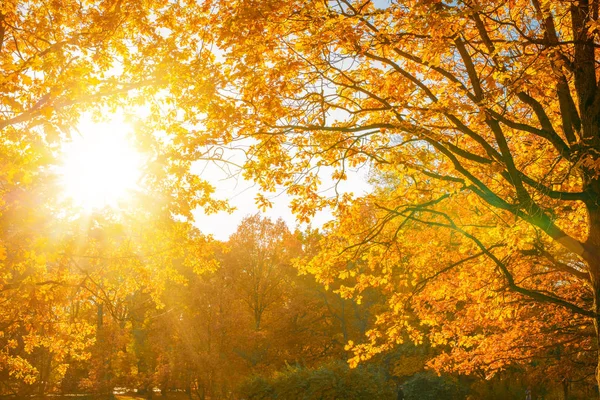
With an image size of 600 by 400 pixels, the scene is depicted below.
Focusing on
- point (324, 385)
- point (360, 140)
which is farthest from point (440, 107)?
point (324, 385)

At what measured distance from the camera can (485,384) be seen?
22.1 metres

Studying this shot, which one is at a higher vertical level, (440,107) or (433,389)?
(440,107)

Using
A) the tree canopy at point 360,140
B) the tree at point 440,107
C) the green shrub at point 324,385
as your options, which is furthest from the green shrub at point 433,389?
the tree at point 440,107

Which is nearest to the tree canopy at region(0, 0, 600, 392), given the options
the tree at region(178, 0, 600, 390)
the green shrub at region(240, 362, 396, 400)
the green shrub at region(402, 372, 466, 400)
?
the tree at region(178, 0, 600, 390)

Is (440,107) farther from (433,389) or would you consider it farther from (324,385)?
(433,389)

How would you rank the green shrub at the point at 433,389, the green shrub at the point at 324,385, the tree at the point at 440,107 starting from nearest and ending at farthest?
the tree at the point at 440,107
the green shrub at the point at 324,385
the green shrub at the point at 433,389

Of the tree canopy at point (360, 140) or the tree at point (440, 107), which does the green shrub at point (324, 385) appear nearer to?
the tree canopy at point (360, 140)

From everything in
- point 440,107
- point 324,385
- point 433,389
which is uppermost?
point 440,107

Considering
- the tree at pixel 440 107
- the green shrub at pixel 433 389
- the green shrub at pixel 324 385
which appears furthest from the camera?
the green shrub at pixel 433 389

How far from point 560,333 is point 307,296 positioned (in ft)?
63.5

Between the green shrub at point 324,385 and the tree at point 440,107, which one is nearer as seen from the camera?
the tree at point 440,107

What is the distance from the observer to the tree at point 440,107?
234 inches

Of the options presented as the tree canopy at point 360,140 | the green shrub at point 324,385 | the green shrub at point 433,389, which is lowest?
the green shrub at point 433,389

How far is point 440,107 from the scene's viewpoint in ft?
20.0
